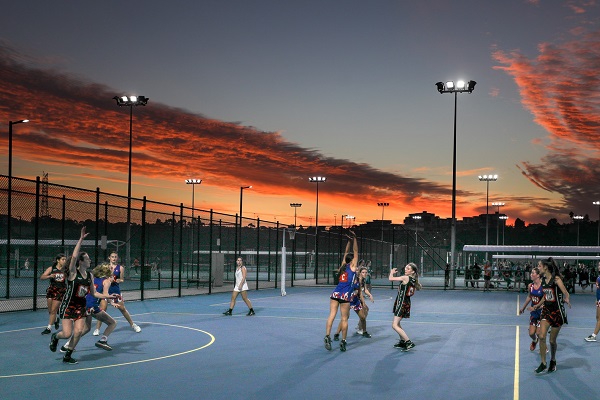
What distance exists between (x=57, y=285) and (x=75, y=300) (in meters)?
4.51

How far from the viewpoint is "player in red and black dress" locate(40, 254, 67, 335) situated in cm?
1508

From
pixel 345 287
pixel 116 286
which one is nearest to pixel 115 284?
pixel 116 286

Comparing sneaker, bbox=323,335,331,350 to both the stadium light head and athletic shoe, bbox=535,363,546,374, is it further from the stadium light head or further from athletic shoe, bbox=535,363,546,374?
the stadium light head

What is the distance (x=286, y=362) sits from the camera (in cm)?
1181

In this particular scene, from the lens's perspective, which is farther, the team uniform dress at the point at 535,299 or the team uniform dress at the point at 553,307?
the team uniform dress at the point at 535,299

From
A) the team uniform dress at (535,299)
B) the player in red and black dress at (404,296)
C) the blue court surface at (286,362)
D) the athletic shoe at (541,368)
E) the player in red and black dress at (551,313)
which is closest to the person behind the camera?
the blue court surface at (286,362)

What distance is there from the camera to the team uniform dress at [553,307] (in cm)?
1111

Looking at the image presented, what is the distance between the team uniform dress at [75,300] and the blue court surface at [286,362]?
0.88 meters

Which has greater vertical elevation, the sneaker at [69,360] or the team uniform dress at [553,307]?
the team uniform dress at [553,307]

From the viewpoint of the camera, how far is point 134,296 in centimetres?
2641

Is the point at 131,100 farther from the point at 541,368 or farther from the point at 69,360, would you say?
the point at 541,368

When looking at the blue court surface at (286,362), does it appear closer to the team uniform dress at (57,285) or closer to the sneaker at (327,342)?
the sneaker at (327,342)

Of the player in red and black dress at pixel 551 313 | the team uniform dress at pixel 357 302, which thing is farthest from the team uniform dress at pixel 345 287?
the player in red and black dress at pixel 551 313

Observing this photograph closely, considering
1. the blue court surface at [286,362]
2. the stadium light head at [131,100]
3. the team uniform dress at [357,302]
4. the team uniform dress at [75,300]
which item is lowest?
the blue court surface at [286,362]
